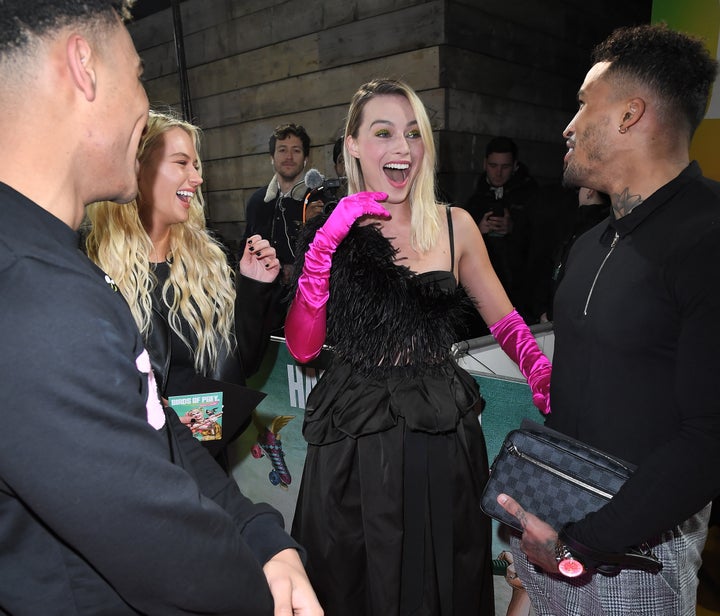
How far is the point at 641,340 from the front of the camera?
1163mm

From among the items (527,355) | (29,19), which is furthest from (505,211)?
(29,19)

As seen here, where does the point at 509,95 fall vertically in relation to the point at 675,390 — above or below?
above

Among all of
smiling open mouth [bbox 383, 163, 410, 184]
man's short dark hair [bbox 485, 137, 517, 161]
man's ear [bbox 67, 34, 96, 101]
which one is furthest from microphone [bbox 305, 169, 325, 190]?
man's short dark hair [bbox 485, 137, 517, 161]

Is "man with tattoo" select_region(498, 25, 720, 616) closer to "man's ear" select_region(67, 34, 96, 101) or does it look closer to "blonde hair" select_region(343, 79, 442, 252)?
"blonde hair" select_region(343, 79, 442, 252)

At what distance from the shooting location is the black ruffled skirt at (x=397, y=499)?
1.67 metres

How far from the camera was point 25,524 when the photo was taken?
0.62 metres

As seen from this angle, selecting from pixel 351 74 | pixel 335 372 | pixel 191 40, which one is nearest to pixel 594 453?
pixel 335 372

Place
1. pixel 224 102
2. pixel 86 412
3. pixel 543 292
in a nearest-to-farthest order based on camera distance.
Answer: pixel 86 412 < pixel 543 292 < pixel 224 102

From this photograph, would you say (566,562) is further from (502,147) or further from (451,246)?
(502,147)

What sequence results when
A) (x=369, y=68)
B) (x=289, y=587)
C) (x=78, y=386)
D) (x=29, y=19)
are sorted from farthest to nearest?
(x=369, y=68) < (x=289, y=587) < (x=29, y=19) < (x=78, y=386)

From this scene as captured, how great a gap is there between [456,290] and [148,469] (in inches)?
54.0

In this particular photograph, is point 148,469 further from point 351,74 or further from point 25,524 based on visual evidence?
point 351,74

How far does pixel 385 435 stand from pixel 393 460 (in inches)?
3.2

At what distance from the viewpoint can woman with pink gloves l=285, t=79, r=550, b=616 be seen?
1.68m
